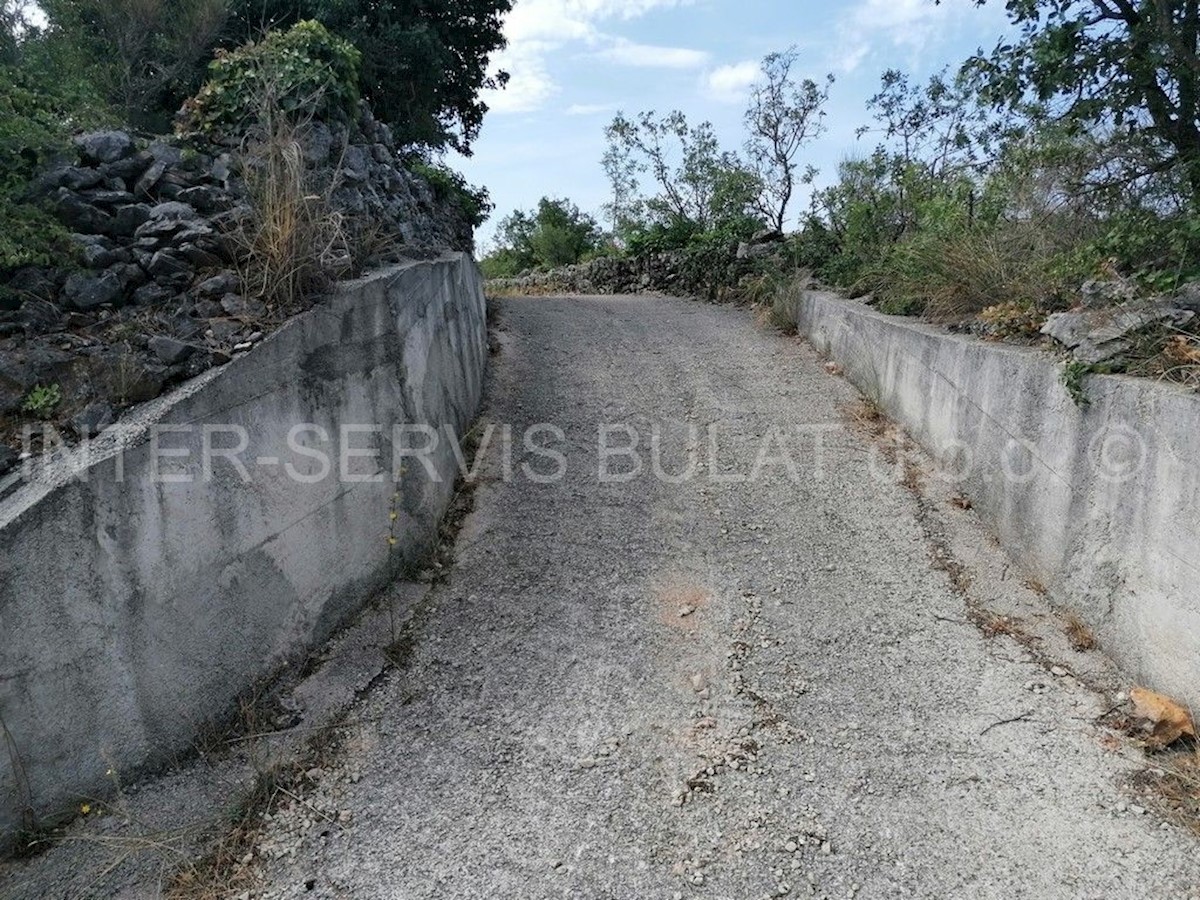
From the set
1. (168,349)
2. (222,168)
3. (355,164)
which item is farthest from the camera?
(355,164)

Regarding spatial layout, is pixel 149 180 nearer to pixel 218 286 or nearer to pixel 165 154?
pixel 165 154

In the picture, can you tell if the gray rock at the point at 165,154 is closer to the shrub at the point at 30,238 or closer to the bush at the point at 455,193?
the shrub at the point at 30,238

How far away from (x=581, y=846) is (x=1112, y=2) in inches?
214

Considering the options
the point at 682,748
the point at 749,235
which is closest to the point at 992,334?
the point at 682,748

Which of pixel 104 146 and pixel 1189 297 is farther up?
pixel 104 146

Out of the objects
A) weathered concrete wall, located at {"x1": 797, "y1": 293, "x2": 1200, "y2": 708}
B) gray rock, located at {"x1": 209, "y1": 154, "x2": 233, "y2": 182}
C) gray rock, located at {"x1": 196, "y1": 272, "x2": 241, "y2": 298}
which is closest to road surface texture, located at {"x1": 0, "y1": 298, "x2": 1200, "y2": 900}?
weathered concrete wall, located at {"x1": 797, "y1": 293, "x2": 1200, "y2": 708}

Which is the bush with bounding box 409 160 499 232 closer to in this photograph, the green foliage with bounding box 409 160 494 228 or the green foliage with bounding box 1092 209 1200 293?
the green foliage with bounding box 409 160 494 228

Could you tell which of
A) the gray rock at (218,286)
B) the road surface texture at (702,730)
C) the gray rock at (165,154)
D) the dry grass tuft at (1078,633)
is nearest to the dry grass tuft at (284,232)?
the gray rock at (218,286)

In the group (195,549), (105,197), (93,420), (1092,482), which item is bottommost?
(195,549)

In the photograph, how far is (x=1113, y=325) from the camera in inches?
146

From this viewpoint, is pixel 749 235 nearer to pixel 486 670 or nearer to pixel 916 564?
pixel 916 564

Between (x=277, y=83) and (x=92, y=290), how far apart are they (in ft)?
6.76

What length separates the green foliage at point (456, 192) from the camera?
9983 millimetres

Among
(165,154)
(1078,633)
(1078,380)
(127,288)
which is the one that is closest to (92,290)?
(127,288)
